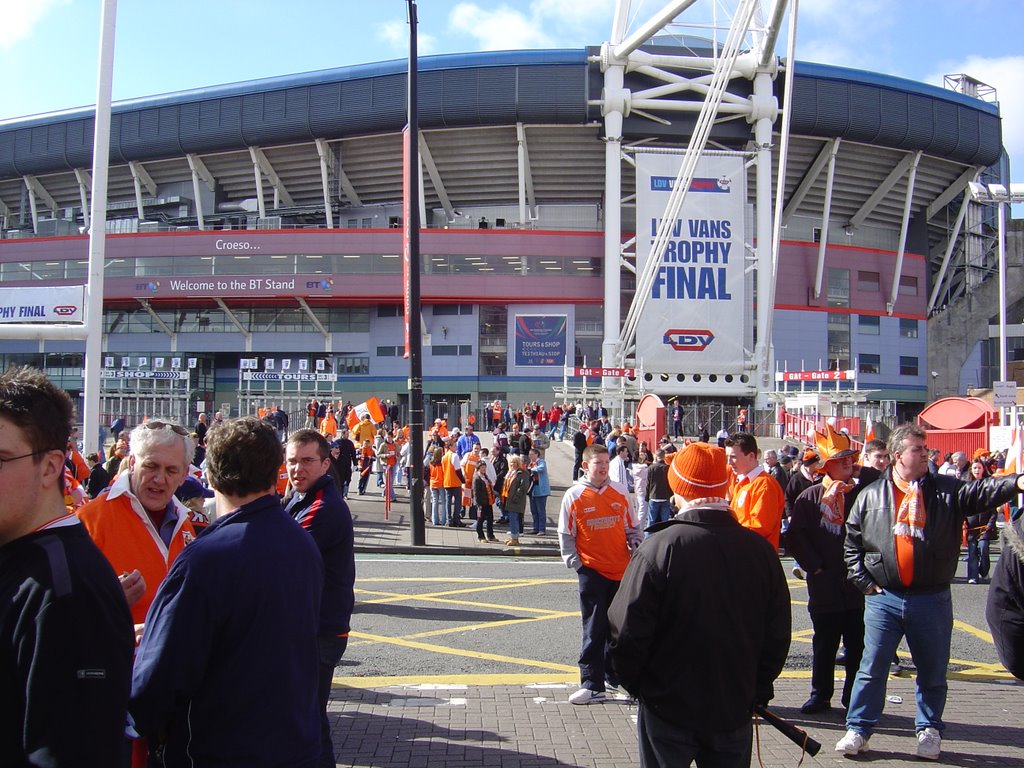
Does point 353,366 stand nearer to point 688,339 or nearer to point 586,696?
point 688,339

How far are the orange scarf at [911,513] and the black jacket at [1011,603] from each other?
57 centimetres

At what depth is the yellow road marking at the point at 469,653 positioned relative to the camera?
6.40 meters

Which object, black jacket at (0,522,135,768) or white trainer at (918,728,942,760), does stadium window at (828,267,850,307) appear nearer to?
white trainer at (918,728,942,760)

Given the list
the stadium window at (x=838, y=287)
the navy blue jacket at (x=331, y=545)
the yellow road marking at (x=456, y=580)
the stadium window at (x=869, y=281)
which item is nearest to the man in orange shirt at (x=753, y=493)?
the navy blue jacket at (x=331, y=545)

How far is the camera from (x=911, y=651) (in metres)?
4.51

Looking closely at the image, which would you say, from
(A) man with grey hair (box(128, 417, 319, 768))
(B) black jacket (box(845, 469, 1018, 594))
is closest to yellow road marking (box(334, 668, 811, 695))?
(B) black jacket (box(845, 469, 1018, 594))

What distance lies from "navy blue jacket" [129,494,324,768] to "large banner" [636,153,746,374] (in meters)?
35.9

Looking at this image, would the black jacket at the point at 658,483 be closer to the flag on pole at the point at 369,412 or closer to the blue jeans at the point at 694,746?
the flag on pole at the point at 369,412

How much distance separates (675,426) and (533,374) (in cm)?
1596

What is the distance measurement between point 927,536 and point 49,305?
13.0 m

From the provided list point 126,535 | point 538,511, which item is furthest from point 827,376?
point 126,535

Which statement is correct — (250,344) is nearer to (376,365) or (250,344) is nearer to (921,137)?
(376,365)

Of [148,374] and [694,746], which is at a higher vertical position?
[148,374]

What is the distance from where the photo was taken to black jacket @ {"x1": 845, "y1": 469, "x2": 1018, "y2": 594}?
4.46 metres
